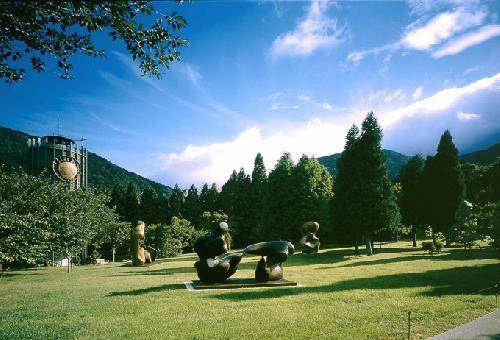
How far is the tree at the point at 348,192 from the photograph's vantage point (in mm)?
35781

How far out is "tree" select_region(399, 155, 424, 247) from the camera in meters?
43.6

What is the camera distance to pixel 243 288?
655 inches

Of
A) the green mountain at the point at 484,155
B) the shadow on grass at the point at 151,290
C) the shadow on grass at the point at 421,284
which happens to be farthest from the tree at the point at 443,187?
the green mountain at the point at 484,155

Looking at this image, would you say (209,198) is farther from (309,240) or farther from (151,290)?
(151,290)

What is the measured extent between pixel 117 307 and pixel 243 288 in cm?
595

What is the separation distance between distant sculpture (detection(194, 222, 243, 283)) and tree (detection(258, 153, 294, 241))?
1090 inches

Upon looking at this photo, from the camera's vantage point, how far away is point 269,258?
59.0 ft

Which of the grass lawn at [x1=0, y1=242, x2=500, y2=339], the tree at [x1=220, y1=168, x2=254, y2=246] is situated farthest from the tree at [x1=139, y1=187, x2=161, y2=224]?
the grass lawn at [x1=0, y1=242, x2=500, y2=339]

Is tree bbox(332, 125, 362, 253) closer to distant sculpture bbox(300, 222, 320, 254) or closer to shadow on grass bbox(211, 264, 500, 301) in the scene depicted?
distant sculpture bbox(300, 222, 320, 254)

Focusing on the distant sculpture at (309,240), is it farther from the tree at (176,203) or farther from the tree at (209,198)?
the tree at (176,203)

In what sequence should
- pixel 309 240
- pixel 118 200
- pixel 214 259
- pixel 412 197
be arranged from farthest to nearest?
pixel 118 200 → pixel 412 197 → pixel 309 240 → pixel 214 259

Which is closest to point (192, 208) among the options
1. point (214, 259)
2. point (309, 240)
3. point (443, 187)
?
point (443, 187)

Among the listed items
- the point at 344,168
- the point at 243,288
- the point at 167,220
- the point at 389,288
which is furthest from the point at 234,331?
the point at 167,220

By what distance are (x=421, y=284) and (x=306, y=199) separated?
94.0ft
